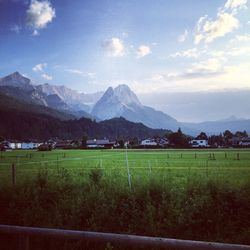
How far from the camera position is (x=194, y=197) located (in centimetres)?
1166

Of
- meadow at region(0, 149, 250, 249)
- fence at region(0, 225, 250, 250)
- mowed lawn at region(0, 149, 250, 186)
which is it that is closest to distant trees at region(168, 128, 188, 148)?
mowed lawn at region(0, 149, 250, 186)

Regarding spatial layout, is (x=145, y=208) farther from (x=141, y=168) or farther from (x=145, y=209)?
(x=141, y=168)

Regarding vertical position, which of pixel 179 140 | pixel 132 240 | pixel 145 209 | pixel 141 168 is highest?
pixel 179 140

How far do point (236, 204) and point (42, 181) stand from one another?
8355 mm

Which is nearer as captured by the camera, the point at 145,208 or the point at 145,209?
the point at 145,209

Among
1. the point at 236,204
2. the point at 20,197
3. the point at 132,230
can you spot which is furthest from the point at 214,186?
the point at 20,197

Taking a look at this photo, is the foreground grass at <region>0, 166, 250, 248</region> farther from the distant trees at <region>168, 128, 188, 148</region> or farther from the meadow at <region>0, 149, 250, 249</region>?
the distant trees at <region>168, 128, 188, 148</region>

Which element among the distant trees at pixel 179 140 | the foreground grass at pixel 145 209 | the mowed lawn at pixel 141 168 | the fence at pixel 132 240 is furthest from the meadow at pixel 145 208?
the distant trees at pixel 179 140

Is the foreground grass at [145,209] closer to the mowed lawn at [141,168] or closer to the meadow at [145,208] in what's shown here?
the meadow at [145,208]

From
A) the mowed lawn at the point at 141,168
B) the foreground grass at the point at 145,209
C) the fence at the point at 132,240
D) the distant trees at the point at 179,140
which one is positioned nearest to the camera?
the fence at the point at 132,240

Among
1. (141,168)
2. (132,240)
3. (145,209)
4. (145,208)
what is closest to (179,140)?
(141,168)

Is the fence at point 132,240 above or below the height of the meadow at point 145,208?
above

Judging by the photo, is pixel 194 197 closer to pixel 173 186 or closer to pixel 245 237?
pixel 173 186

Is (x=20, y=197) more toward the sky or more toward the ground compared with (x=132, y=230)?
more toward the sky
